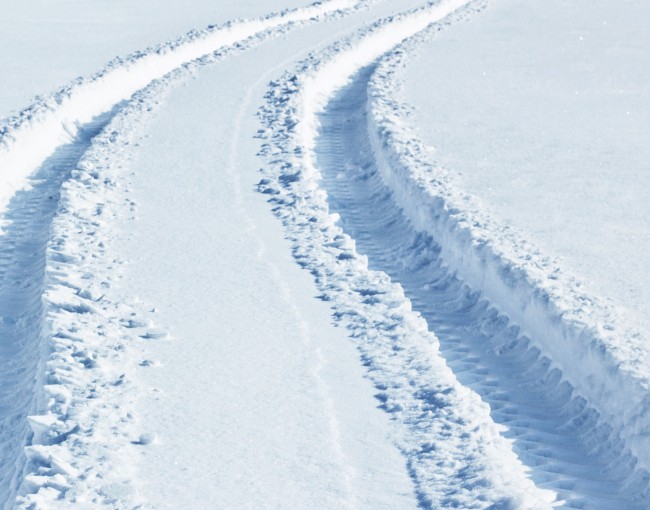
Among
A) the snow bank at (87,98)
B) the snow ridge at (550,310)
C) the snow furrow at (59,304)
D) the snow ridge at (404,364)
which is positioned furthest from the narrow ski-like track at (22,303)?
the snow ridge at (550,310)

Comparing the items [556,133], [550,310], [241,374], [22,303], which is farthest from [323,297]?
[556,133]

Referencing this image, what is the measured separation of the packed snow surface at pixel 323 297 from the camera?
17.2 feet

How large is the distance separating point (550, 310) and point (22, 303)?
138 inches

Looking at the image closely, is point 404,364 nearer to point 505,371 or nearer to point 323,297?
point 505,371

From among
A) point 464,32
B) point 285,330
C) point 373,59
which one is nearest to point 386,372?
point 285,330

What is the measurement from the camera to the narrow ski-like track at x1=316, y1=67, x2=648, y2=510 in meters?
5.25

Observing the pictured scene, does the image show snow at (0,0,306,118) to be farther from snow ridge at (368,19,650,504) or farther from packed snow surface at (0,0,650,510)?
snow ridge at (368,19,650,504)

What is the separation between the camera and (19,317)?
7.38 m

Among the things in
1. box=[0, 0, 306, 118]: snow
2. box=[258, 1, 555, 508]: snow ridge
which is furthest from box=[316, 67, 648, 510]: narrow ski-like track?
box=[0, 0, 306, 118]: snow

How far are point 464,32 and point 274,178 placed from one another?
11812 millimetres

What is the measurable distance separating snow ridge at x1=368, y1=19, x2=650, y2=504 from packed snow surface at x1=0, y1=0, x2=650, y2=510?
2cm

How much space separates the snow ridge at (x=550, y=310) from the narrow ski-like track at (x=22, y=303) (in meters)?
2.80

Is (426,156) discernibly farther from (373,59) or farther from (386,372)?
(373,59)

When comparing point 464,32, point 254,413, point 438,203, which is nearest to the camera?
point 254,413
